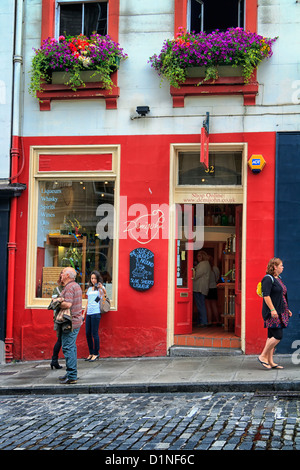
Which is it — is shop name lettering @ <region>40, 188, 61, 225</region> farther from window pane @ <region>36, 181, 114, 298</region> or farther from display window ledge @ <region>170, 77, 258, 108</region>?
display window ledge @ <region>170, 77, 258, 108</region>

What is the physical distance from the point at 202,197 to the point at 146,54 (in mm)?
3012

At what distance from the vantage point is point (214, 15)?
1252 centimetres

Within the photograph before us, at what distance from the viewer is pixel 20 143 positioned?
42.1 ft

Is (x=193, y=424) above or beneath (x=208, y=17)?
beneath

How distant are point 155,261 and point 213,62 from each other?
390 cm

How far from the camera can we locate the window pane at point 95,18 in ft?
42.2

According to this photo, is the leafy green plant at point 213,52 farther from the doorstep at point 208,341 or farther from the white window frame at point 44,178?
the doorstep at point 208,341

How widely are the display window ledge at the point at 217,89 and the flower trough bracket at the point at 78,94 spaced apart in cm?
120

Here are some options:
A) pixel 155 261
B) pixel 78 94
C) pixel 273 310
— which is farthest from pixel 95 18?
pixel 273 310

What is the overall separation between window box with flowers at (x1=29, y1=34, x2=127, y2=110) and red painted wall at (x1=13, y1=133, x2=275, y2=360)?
0.87m

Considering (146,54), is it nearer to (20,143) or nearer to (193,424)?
(20,143)

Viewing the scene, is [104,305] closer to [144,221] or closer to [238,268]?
[144,221]

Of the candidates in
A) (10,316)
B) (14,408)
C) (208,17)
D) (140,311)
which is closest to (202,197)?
(140,311)

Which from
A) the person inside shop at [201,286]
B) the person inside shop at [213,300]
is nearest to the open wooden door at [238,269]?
the person inside shop at [201,286]
